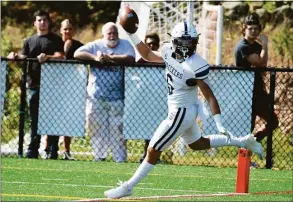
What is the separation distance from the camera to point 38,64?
1501 cm

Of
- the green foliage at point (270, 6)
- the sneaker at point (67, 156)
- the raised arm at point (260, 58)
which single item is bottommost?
the sneaker at point (67, 156)

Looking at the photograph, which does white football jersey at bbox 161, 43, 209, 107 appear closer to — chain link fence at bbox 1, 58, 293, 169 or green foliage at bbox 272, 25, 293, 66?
chain link fence at bbox 1, 58, 293, 169

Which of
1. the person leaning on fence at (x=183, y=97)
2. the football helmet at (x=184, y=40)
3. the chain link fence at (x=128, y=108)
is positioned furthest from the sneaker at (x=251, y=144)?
the chain link fence at (x=128, y=108)

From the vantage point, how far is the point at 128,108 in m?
14.8

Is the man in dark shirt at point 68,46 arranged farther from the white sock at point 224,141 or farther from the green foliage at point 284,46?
the green foliage at point 284,46

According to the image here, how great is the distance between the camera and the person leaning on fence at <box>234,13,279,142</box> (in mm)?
14641

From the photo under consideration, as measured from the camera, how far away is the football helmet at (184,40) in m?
10.6

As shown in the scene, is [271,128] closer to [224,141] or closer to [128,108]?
[128,108]

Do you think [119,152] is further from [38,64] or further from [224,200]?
[224,200]

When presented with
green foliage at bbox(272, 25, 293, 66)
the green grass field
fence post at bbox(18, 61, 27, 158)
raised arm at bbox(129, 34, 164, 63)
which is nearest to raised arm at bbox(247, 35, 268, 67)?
the green grass field

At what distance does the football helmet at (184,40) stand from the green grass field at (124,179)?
1.35 m

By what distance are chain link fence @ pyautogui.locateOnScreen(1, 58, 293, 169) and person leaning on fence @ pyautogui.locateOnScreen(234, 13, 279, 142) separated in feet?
0.17

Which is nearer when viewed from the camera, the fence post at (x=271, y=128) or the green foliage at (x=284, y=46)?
the fence post at (x=271, y=128)

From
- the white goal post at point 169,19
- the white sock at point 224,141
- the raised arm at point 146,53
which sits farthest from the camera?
the white goal post at point 169,19
